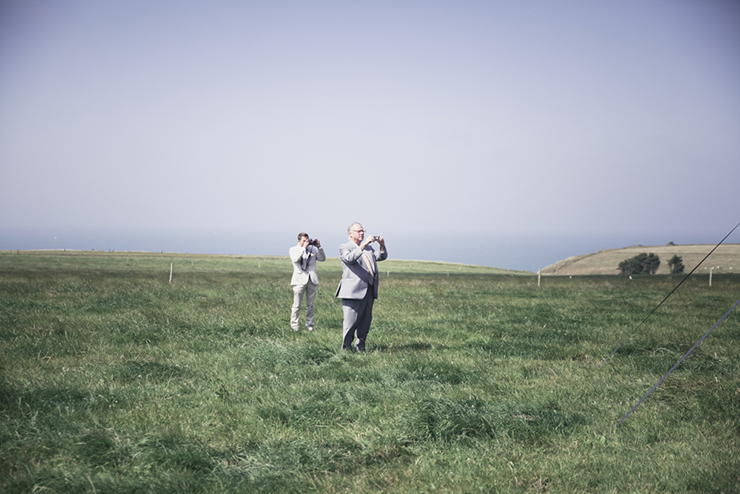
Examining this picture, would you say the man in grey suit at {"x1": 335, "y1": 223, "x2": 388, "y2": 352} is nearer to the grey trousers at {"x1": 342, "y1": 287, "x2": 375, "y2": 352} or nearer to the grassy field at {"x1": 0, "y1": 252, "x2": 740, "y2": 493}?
the grey trousers at {"x1": 342, "y1": 287, "x2": 375, "y2": 352}

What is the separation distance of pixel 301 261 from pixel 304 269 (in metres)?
0.23

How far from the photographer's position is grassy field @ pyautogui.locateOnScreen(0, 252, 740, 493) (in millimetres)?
4566

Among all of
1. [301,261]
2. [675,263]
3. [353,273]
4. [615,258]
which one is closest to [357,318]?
[353,273]

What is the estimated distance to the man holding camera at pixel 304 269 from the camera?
12.5 meters

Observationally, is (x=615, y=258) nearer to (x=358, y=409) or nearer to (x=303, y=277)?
(x=303, y=277)

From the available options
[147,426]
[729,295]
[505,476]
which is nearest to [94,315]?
[147,426]

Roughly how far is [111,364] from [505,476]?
661cm

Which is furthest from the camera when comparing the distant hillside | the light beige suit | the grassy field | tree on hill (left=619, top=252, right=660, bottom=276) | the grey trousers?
the distant hillside

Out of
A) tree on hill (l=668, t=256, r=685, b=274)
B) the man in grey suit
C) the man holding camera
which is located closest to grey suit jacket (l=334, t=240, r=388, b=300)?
the man in grey suit

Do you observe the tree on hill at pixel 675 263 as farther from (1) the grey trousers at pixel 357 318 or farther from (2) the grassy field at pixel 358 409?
(1) the grey trousers at pixel 357 318

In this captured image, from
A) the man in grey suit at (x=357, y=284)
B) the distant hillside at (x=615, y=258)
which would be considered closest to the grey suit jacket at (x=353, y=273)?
the man in grey suit at (x=357, y=284)

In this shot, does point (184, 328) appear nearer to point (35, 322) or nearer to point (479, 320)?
point (35, 322)

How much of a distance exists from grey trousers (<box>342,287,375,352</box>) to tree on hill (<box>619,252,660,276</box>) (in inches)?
3020

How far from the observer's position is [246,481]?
14.6 feet
